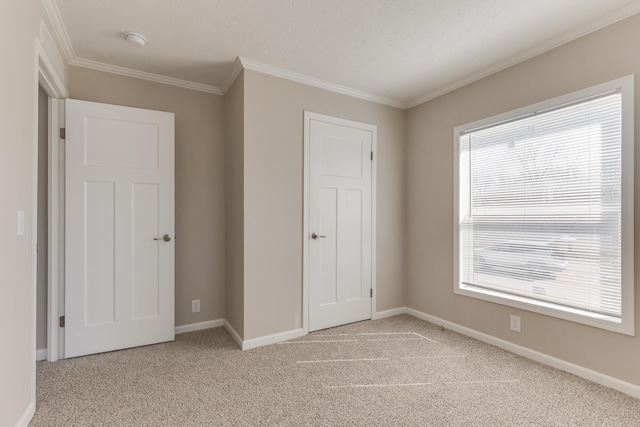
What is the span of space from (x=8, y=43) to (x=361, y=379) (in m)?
2.69

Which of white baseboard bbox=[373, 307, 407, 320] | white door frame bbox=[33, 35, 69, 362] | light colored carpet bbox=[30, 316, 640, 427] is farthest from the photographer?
white baseboard bbox=[373, 307, 407, 320]

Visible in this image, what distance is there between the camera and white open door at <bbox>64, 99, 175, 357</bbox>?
248 cm

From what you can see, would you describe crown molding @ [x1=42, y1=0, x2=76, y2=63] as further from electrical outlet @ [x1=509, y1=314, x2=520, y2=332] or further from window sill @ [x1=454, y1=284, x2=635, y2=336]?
electrical outlet @ [x1=509, y1=314, x2=520, y2=332]

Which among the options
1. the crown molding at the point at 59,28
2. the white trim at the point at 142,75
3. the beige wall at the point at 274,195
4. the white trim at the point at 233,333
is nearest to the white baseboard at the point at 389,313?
the beige wall at the point at 274,195

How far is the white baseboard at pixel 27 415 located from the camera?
161cm

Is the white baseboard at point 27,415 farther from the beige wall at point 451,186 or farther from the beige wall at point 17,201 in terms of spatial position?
the beige wall at point 451,186

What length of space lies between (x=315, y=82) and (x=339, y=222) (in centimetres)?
139

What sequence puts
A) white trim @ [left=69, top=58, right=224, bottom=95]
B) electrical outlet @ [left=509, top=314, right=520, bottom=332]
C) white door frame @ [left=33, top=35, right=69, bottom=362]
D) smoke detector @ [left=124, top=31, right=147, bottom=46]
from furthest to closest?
white trim @ [left=69, top=58, right=224, bottom=95]
electrical outlet @ [left=509, top=314, right=520, bottom=332]
white door frame @ [left=33, top=35, right=69, bottom=362]
smoke detector @ [left=124, top=31, right=147, bottom=46]

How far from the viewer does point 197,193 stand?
3.13 metres

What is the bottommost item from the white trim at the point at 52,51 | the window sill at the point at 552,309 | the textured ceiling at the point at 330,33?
the window sill at the point at 552,309

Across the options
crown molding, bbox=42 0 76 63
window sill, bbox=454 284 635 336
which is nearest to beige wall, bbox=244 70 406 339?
crown molding, bbox=42 0 76 63

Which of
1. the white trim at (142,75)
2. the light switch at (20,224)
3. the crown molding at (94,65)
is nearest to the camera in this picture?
the light switch at (20,224)

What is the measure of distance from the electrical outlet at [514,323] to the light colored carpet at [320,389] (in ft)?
0.76

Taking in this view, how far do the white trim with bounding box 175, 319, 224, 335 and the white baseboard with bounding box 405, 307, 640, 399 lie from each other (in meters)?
2.26
